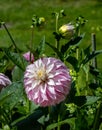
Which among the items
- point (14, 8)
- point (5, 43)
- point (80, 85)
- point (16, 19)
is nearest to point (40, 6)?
point (14, 8)

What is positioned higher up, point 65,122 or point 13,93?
point 13,93

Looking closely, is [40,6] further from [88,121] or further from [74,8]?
[88,121]

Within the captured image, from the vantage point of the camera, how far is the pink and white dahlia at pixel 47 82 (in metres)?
1.62

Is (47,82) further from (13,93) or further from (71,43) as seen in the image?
(71,43)

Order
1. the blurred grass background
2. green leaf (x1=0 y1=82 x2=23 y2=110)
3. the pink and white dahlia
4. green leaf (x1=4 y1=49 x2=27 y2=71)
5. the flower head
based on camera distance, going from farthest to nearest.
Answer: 1. the blurred grass background
2. the flower head
3. green leaf (x1=4 y1=49 x2=27 y2=71)
4. green leaf (x1=0 y1=82 x2=23 y2=110)
5. the pink and white dahlia

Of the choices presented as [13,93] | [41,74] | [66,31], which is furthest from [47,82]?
[66,31]

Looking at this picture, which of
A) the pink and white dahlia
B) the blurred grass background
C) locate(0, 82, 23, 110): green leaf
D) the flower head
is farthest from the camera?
the blurred grass background

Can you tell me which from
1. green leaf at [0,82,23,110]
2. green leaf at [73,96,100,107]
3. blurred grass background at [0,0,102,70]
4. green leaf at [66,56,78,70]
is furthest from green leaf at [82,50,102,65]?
blurred grass background at [0,0,102,70]

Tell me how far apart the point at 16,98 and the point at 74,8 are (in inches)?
498

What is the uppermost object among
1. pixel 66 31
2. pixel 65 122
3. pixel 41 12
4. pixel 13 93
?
pixel 66 31

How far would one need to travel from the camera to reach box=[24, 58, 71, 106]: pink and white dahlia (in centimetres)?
162

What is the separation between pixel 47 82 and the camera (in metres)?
1.63

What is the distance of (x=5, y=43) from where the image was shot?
8406mm

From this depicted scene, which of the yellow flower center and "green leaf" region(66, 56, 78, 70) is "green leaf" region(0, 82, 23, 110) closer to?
the yellow flower center
